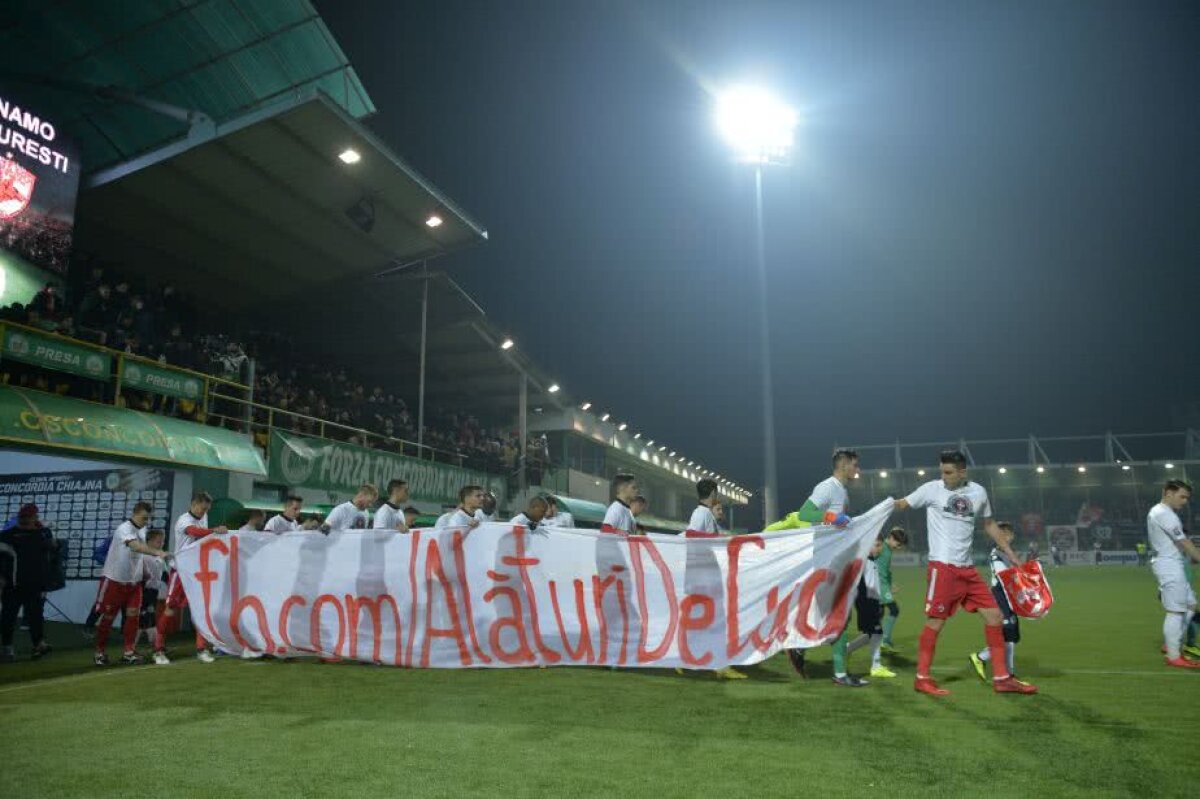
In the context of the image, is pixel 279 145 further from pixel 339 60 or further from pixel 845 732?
pixel 845 732

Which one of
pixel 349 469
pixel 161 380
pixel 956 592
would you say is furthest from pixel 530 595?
pixel 349 469

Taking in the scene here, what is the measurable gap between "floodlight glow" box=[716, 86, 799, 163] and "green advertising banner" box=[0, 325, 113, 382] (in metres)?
13.2

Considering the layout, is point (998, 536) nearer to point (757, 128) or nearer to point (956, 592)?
point (956, 592)

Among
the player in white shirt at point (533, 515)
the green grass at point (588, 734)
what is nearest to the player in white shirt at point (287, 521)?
the green grass at point (588, 734)

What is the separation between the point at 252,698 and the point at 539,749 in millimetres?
3214

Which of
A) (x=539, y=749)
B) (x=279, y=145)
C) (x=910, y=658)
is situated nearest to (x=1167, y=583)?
(x=910, y=658)

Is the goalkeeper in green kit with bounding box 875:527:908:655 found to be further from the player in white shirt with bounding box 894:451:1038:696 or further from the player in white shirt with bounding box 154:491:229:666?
the player in white shirt with bounding box 154:491:229:666

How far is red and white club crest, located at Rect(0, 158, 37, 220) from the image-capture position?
48.3ft

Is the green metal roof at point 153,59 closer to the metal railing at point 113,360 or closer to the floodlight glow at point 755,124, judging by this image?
the metal railing at point 113,360

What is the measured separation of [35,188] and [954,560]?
17.5 m

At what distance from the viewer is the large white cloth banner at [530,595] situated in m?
7.67

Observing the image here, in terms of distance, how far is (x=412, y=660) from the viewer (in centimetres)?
834

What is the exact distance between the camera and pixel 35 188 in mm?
15500

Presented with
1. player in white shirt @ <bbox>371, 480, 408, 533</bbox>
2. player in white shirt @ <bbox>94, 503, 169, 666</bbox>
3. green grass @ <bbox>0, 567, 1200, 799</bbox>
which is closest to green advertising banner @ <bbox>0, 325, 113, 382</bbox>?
player in white shirt @ <bbox>94, 503, 169, 666</bbox>
